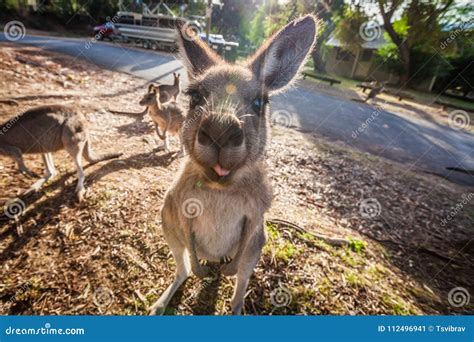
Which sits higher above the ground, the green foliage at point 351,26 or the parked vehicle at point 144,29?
the green foliage at point 351,26

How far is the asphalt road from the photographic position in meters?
6.16

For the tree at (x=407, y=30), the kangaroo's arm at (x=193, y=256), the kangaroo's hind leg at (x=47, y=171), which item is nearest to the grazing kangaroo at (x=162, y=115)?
the kangaroo's hind leg at (x=47, y=171)

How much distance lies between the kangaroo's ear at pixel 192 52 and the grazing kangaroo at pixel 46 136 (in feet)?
5.90

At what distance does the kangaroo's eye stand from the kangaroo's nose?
0.53 m

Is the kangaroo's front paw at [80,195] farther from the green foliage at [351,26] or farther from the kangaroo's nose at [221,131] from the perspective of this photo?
the green foliage at [351,26]

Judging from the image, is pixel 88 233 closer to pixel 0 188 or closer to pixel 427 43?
pixel 0 188

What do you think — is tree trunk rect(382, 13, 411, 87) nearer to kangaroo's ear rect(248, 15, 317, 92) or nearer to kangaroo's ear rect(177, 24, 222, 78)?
kangaroo's ear rect(248, 15, 317, 92)

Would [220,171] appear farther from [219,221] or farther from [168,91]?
[168,91]

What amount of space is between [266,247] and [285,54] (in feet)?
5.80

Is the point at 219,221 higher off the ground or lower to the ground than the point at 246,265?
higher

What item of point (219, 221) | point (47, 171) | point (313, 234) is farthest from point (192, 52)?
point (47, 171)

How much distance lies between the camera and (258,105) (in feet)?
6.30

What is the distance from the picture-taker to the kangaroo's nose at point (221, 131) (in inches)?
54.8

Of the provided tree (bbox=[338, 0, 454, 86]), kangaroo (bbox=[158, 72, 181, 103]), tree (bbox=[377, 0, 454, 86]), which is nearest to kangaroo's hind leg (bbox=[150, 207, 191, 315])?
kangaroo (bbox=[158, 72, 181, 103])
